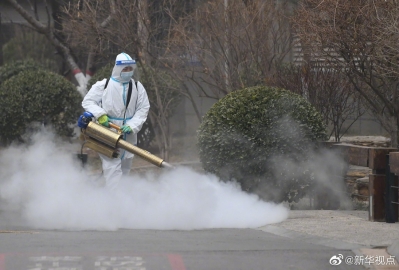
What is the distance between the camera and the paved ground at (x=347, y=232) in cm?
700

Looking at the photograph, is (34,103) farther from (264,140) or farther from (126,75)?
(264,140)

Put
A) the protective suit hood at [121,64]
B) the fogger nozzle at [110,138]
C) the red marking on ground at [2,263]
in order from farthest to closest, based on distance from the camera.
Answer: the protective suit hood at [121,64], the fogger nozzle at [110,138], the red marking on ground at [2,263]

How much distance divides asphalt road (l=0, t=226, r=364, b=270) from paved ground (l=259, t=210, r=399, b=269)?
0.16m

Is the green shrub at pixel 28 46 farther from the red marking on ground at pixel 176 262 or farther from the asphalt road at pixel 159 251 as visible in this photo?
the red marking on ground at pixel 176 262

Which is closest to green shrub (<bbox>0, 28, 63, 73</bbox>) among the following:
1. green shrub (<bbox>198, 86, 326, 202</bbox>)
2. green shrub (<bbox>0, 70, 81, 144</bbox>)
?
green shrub (<bbox>0, 70, 81, 144</bbox>)

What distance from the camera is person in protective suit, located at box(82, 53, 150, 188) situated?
944cm

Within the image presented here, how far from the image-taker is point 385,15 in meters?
9.30

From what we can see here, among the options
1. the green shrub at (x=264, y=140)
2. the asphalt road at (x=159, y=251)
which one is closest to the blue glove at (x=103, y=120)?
the green shrub at (x=264, y=140)

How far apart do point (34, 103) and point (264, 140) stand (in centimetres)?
824

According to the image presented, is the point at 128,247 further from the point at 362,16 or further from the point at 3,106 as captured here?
the point at 3,106

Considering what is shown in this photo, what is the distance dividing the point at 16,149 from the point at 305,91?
715 cm

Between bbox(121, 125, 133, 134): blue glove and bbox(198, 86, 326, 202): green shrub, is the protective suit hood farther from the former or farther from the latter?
bbox(198, 86, 326, 202): green shrub

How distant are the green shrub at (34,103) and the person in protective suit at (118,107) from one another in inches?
294

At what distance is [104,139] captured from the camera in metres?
9.17
